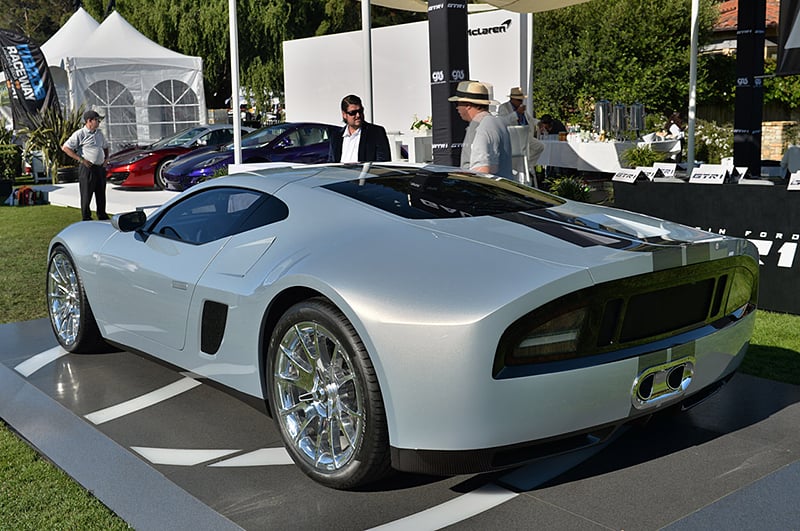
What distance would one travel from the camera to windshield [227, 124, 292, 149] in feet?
53.1

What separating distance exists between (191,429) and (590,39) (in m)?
25.1

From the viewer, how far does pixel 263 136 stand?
16.4 m

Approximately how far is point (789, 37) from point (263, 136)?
31.9ft

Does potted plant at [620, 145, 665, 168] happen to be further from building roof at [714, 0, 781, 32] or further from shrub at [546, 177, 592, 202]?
building roof at [714, 0, 781, 32]

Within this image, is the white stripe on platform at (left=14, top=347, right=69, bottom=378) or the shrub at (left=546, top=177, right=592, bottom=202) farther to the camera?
the shrub at (left=546, top=177, right=592, bottom=202)

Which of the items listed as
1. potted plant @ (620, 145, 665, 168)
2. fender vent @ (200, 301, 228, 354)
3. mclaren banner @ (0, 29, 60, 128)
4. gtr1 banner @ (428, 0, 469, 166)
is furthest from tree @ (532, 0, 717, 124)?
fender vent @ (200, 301, 228, 354)

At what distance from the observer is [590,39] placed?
89.0 ft

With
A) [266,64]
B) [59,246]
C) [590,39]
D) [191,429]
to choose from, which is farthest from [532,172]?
[266,64]

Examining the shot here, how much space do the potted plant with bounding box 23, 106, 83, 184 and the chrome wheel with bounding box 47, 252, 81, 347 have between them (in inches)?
590

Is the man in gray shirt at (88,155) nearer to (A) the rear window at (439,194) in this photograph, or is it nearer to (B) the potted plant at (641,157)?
(B) the potted plant at (641,157)

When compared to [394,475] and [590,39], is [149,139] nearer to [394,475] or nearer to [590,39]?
[590,39]

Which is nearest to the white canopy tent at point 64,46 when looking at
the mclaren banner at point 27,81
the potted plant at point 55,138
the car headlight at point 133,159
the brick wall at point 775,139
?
the mclaren banner at point 27,81

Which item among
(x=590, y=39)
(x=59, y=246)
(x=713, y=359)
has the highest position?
(x=590, y=39)

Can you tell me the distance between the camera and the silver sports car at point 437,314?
3.06m
